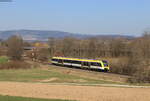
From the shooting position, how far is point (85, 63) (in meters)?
56.5

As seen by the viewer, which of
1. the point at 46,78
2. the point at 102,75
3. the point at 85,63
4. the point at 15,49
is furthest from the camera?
the point at 15,49

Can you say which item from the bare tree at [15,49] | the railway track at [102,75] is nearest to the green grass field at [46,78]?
the railway track at [102,75]

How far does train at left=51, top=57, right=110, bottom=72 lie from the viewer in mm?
51781

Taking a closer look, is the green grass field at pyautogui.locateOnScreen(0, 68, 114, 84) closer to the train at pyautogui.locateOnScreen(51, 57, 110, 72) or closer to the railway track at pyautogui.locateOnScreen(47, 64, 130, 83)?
the railway track at pyautogui.locateOnScreen(47, 64, 130, 83)

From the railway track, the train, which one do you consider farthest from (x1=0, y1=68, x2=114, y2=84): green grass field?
the train

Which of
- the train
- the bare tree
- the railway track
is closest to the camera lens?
the railway track

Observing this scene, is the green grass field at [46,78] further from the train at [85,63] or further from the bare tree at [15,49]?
the bare tree at [15,49]

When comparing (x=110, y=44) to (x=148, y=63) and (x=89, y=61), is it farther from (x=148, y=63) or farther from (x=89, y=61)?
(x=148, y=63)

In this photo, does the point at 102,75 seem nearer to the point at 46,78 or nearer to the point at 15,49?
the point at 46,78

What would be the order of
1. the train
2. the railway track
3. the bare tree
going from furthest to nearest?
1. the bare tree
2. the train
3. the railway track

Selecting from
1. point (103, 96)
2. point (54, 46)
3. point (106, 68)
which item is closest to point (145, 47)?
point (106, 68)

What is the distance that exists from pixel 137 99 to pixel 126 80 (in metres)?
23.6

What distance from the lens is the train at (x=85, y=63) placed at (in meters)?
51.8

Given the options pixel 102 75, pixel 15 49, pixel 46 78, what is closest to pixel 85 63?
pixel 102 75
